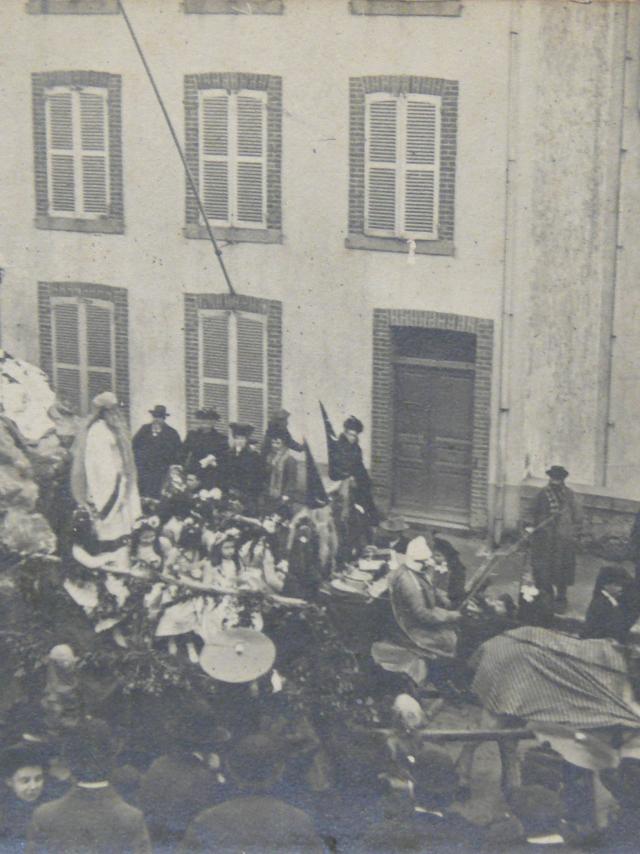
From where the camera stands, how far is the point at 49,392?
7.62m

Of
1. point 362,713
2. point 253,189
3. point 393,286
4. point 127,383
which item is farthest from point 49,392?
point 362,713

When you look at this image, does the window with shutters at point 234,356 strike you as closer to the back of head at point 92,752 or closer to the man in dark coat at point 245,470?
the man in dark coat at point 245,470

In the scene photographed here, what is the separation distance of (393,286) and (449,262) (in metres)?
0.35

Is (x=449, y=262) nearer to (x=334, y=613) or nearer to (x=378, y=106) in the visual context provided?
(x=378, y=106)

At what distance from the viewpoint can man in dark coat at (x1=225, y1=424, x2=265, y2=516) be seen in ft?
24.1

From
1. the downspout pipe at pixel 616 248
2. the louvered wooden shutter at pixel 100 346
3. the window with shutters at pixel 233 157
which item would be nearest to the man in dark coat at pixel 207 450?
the louvered wooden shutter at pixel 100 346

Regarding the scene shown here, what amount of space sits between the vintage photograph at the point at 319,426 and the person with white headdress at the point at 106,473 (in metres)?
0.02

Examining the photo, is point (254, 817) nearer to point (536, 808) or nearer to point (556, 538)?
point (536, 808)

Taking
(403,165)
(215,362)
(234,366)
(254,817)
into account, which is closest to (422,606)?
(254,817)

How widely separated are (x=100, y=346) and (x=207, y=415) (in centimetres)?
81

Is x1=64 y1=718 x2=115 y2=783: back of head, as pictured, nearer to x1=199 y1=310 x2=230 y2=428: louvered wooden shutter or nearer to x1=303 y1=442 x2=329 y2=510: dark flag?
x1=303 y1=442 x2=329 y2=510: dark flag

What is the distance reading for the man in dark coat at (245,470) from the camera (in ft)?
24.1

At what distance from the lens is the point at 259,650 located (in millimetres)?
7324

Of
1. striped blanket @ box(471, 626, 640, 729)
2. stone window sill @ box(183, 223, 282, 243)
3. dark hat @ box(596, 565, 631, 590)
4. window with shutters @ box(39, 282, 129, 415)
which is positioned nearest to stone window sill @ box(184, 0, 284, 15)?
stone window sill @ box(183, 223, 282, 243)
